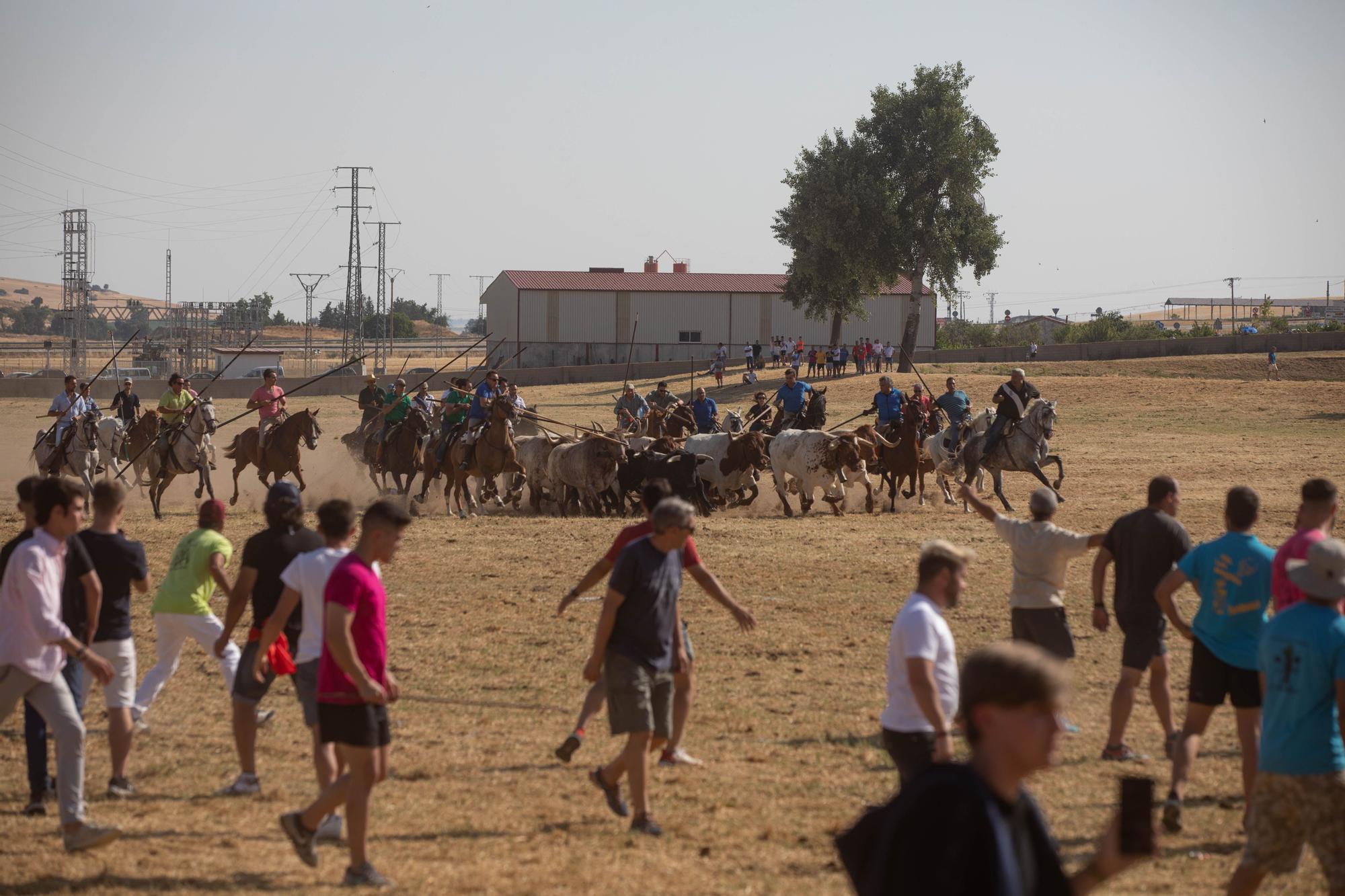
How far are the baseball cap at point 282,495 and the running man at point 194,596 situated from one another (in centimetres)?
51

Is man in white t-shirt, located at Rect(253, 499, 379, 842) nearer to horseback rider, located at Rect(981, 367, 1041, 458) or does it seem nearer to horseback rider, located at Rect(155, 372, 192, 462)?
horseback rider, located at Rect(155, 372, 192, 462)

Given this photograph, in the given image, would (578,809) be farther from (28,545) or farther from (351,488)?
(351,488)

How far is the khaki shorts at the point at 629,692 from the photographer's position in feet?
22.6

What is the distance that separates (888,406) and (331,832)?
17.4 metres

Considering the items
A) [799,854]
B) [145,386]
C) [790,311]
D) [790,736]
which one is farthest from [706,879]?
[790,311]

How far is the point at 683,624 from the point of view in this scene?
785 cm

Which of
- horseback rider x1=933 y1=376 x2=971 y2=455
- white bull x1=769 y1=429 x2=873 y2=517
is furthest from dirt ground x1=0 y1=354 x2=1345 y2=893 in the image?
horseback rider x1=933 y1=376 x2=971 y2=455

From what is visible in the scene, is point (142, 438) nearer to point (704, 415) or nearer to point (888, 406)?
point (704, 415)

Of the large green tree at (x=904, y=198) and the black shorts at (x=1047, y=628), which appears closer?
the black shorts at (x=1047, y=628)

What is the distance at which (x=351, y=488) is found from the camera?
26.8m

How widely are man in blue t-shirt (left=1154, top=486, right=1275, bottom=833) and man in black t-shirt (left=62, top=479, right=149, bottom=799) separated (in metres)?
5.57

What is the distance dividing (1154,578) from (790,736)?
255cm

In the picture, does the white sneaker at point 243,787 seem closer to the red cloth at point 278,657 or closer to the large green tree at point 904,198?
the red cloth at point 278,657

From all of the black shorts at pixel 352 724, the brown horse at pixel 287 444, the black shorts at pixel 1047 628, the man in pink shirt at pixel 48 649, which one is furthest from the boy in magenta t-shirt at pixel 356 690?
the brown horse at pixel 287 444
